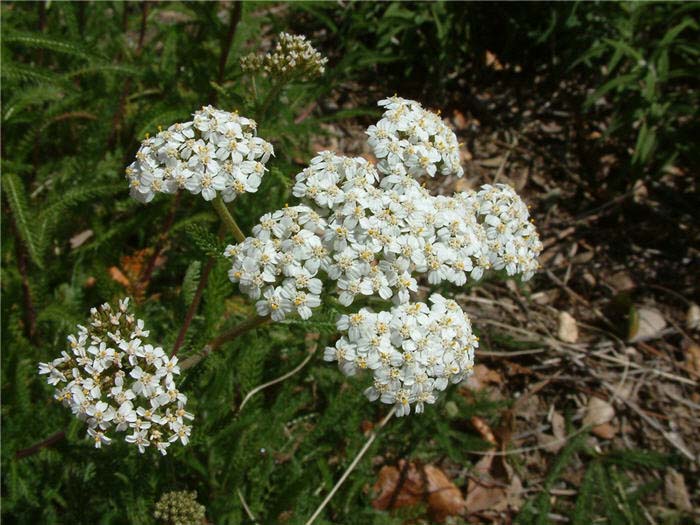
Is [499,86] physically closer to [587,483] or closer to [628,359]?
[628,359]

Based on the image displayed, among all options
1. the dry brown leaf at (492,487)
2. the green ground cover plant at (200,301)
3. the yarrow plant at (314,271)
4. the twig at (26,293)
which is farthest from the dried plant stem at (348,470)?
the twig at (26,293)

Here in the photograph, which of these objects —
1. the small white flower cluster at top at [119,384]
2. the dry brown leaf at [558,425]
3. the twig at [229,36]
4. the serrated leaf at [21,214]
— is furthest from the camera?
the dry brown leaf at [558,425]

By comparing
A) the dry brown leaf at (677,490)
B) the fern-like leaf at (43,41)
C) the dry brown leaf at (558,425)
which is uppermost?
the fern-like leaf at (43,41)

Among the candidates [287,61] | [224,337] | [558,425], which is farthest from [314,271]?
[558,425]

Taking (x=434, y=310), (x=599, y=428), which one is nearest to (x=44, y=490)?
(x=434, y=310)

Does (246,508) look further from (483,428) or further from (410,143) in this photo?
(410,143)

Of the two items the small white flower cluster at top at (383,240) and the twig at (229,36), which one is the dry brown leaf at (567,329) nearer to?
the small white flower cluster at top at (383,240)
